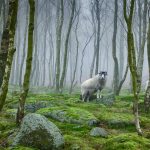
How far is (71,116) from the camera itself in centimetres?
1636

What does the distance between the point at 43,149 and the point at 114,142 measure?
2.56 meters

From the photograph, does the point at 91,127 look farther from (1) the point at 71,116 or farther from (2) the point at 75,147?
(2) the point at 75,147

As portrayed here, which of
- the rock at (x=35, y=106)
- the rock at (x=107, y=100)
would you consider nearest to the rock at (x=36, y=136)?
the rock at (x=35, y=106)

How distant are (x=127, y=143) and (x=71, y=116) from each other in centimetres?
419

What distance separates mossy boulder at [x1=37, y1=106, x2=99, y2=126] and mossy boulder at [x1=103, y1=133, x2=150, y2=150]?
2.78 m

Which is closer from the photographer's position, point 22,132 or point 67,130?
point 22,132

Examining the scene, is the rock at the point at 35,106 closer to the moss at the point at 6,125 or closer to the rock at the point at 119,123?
the moss at the point at 6,125

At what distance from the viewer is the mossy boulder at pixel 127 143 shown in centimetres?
1255

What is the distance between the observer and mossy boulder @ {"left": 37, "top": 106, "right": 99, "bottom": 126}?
16.1m

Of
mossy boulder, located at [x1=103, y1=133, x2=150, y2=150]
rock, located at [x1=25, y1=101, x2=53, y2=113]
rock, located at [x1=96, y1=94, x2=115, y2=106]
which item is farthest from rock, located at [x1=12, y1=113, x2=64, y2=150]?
rock, located at [x1=96, y1=94, x2=115, y2=106]

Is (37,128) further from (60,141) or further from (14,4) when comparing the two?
(14,4)

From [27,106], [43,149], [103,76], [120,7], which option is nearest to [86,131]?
[43,149]

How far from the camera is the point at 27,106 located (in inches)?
741

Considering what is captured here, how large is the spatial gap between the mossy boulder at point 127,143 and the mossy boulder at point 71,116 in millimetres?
2780
